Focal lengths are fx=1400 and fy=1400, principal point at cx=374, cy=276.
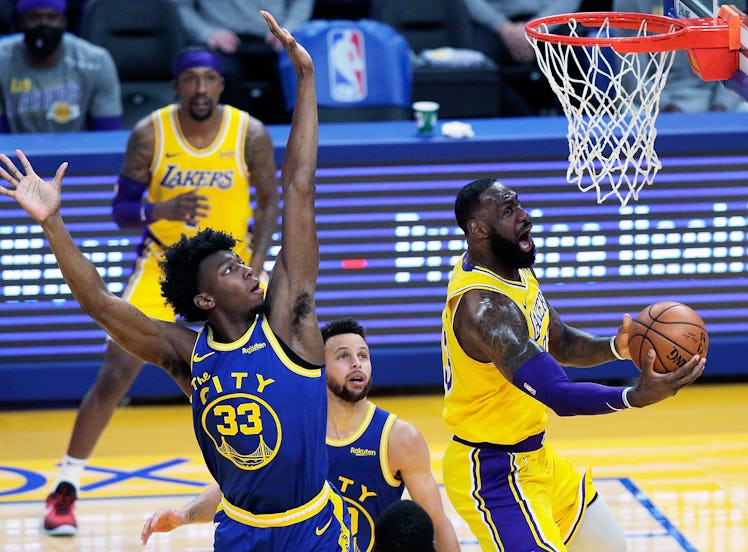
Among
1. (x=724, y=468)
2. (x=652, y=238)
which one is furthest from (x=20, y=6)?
(x=724, y=468)

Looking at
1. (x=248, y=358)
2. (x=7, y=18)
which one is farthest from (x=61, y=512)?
(x=7, y=18)

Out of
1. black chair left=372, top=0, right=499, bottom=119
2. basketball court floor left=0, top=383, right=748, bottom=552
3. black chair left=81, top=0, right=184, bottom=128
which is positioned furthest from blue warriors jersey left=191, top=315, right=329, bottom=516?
black chair left=81, top=0, right=184, bottom=128

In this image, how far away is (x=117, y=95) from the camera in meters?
10.1

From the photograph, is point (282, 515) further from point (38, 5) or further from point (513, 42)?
point (513, 42)

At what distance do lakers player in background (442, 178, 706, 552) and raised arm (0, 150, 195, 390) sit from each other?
1.10 metres

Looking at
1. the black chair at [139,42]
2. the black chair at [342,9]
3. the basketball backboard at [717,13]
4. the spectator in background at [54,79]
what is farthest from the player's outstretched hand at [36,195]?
the black chair at [342,9]

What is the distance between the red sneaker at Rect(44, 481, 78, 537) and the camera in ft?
23.5

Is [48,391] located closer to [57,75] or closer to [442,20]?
[57,75]

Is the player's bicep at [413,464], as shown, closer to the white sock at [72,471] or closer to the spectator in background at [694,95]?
the white sock at [72,471]

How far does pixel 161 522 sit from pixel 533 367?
1.45 meters

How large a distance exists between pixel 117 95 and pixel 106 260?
61.3 inches

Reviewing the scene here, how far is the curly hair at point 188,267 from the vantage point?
4.68 metres

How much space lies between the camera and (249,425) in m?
4.50

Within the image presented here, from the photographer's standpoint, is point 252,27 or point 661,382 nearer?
point 661,382
